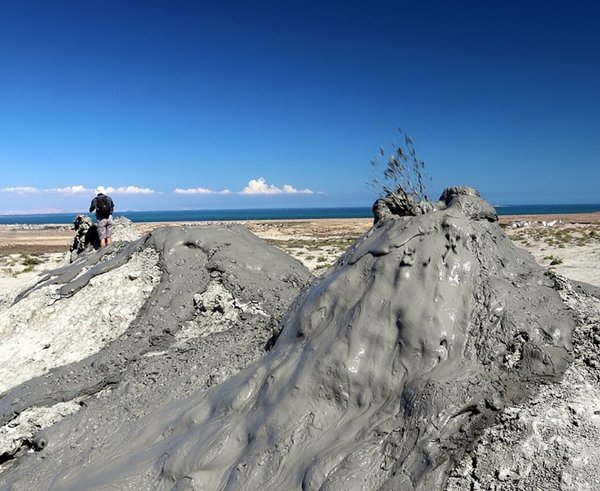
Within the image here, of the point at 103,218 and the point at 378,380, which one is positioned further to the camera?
the point at 103,218

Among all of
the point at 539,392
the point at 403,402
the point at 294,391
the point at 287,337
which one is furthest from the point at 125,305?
the point at 539,392

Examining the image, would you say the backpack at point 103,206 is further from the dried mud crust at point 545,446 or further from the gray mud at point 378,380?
the dried mud crust at point 545,446

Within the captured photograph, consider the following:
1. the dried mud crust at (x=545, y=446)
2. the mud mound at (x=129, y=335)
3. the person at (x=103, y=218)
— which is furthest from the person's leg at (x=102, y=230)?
the dried mud crust at (x=545, y=446)

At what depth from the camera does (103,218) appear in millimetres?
10633

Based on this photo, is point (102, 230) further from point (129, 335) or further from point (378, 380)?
point (378, 380)

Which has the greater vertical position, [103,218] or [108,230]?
[103,218]

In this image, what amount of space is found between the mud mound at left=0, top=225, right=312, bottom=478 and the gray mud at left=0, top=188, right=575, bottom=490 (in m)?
0.30

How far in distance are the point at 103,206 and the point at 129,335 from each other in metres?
5.57

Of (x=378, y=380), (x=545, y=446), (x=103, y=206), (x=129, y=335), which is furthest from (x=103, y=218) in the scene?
(x=545, y=446)

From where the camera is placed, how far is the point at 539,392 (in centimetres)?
296

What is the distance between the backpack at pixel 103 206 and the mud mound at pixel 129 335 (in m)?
3.10

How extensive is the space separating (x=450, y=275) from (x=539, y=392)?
93 centimetres

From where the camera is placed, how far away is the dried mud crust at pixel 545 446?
2.51 m

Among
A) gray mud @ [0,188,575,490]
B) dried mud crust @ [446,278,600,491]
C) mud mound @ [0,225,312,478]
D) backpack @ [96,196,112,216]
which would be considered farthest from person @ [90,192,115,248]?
dried mud crust @ [446,278,600,491]
